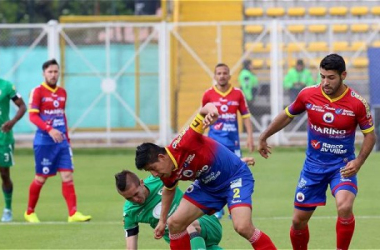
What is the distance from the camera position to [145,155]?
8.41m

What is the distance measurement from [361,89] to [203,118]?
704 inches

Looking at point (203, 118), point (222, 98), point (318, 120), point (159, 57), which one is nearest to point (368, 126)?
point (318, 120)

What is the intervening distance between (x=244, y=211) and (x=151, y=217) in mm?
986

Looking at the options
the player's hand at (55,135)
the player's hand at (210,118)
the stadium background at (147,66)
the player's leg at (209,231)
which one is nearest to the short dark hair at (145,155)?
the player's hand at (210,118)

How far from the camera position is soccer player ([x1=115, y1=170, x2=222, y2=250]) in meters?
9.07

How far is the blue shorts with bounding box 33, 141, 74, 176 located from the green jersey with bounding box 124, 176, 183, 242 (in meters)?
4.24

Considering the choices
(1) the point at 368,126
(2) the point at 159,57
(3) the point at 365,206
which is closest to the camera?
(1) the point at 368,126

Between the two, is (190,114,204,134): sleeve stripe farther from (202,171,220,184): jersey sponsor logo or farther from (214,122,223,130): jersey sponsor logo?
(214,122,223,130): jersey sponsor logo

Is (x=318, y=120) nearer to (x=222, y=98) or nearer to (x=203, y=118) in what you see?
(x=203, y=118)

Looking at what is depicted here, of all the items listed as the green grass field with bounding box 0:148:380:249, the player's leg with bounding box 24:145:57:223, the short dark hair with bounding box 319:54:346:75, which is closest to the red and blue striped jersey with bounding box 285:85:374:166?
the short dark hair with bounding box 319:54:346:75

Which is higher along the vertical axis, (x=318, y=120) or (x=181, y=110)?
(x=318, y=120)

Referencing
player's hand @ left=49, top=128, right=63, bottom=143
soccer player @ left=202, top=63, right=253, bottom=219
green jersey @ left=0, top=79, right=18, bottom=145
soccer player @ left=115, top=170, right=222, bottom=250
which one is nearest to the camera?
soccer player @ left=115, top=170, right=222, bottom=250

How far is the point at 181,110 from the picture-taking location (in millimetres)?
25531

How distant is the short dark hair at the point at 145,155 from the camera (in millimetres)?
8391
